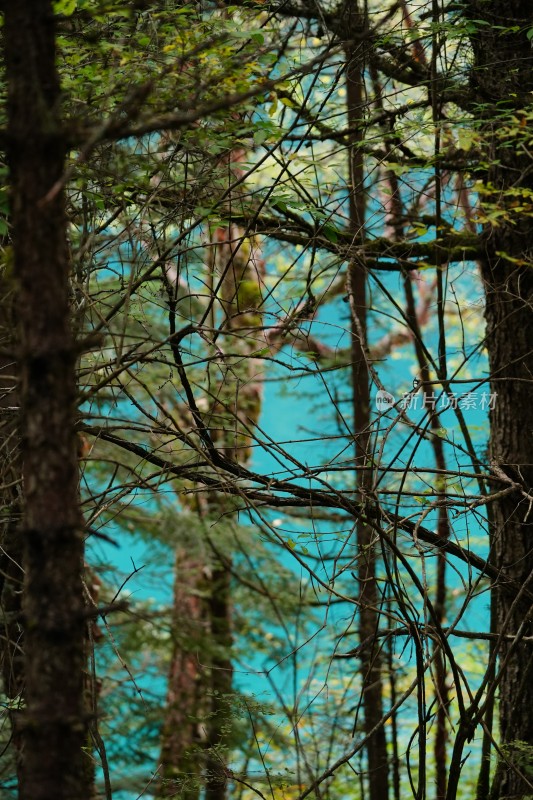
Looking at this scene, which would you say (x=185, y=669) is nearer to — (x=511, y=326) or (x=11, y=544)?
(x=11, y=544)

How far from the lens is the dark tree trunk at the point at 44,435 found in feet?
5.17

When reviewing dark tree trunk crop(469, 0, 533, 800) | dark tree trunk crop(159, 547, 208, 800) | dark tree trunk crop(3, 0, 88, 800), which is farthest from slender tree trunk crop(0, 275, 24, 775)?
dark tree trunk crop(159, 547, 208, 800)

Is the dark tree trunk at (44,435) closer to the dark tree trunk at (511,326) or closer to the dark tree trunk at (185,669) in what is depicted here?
the dark tree trunk at (511,326)

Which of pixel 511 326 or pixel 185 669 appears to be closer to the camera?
pixel 511 326

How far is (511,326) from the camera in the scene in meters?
5.41

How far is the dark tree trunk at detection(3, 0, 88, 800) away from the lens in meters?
1.58

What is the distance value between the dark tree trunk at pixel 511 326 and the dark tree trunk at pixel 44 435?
3.54 m

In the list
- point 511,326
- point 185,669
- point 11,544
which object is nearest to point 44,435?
point 11,544

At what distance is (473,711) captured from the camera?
3361mm

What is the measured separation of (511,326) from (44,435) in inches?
171

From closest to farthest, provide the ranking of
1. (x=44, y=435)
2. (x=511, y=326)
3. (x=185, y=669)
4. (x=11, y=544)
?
(x=44, y=435) → (x=11, y=544) → (x=511, y=326) → (x=185, y=669)

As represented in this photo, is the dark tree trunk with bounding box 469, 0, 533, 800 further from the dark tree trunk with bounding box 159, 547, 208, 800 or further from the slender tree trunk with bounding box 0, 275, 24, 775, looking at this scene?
the dark tree trunk with bounding box 159, 547, 208, 800

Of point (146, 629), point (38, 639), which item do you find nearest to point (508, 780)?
point (38, 639)

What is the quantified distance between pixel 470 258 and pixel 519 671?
106 inches
